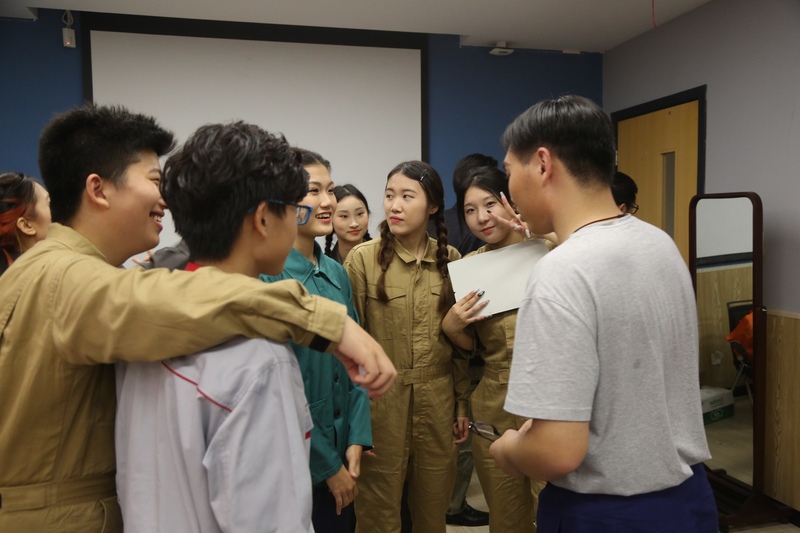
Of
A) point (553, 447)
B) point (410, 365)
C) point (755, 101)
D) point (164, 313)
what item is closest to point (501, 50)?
point (755, 101)

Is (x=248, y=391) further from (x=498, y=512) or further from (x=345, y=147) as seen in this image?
(x=345, y=147)

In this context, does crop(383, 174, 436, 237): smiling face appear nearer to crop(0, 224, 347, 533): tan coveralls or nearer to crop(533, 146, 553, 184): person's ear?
crop(533, 146, 553, 184): person's ear

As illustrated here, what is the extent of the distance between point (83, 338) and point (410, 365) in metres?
1.21

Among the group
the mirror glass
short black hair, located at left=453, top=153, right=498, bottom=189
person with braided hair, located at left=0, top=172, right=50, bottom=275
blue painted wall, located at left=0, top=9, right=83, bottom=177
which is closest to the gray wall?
the mirror glass

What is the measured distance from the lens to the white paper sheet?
5.98 feet

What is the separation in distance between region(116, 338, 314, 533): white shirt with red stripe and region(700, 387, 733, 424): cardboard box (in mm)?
2986

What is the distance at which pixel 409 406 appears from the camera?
1885 mm

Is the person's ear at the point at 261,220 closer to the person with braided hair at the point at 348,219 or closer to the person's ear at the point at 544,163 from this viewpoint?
the person's ear at the point at 544,163

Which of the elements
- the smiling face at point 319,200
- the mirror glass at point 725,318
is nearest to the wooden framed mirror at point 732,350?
the mirror glass at point 725,318

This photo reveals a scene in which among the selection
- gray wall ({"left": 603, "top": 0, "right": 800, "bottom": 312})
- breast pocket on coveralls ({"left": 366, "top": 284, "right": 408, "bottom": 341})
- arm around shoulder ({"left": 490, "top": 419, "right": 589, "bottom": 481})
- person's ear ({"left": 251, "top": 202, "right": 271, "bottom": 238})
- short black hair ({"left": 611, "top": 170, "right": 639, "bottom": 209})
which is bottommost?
arm around shoulder ({"left": 490, "top": 419, "right": 589, "bottom": 481})

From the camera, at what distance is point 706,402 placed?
3.21 meters

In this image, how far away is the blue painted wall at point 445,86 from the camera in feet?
11.4

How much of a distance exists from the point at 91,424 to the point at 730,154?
134 inches

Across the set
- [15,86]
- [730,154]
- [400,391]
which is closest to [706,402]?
[730,154]
